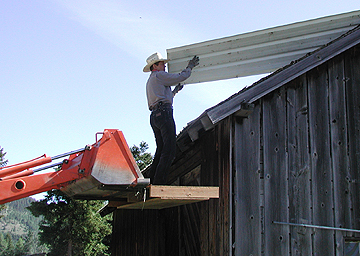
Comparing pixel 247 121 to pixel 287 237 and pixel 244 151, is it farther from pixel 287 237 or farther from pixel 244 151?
pixel 287 237

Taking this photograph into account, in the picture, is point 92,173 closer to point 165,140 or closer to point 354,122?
point 165,140

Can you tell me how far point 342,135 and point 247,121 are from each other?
5.22ft

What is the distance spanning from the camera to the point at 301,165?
20.2 ft

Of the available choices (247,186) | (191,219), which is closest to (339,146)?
(247,186)

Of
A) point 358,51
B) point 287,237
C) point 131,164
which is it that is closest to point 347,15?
point 358,51

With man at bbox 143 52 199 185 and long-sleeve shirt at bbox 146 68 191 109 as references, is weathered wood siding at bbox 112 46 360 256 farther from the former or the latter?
long-sleeve shirt at bbox 146 68 191 109

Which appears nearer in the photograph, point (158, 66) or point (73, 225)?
point (158, 66)

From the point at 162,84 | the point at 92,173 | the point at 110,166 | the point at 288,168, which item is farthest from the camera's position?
the point at 288,168

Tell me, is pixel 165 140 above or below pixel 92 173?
above

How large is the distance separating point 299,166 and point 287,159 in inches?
8.5

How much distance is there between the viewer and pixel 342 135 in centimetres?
633

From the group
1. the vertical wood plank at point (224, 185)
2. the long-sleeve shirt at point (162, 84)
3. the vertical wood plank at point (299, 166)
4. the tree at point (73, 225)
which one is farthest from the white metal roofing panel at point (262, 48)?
the tree at point (73, 225)

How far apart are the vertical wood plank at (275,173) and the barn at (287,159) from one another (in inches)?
0.6

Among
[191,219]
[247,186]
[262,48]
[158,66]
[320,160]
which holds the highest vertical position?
[262,48]
